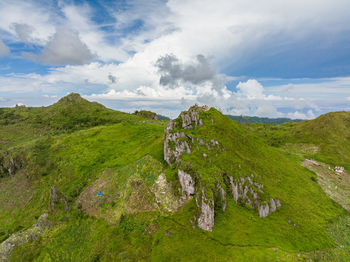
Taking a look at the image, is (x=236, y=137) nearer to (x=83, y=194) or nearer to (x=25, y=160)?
(x=83, y=194)

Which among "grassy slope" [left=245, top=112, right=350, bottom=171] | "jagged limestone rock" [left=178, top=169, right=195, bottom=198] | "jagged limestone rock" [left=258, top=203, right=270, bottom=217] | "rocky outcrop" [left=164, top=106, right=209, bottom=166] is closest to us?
"jagged limestone rock" [left=178, top=169, right=195, bottom=198]

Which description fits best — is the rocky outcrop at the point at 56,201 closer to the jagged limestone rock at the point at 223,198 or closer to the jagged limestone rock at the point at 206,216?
the jagged limestone rock at the point at 206,216

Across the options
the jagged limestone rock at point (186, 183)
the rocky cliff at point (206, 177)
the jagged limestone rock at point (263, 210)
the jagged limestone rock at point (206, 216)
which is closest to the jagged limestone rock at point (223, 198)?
the rocky cliff at point (206, 177)

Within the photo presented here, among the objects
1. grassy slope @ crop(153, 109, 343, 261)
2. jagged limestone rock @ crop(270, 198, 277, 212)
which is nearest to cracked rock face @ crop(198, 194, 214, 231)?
grassy slope @ crop(153, 109, 343, 261)

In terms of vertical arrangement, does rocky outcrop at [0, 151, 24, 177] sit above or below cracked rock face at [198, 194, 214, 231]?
below

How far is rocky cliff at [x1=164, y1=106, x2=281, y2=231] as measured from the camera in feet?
150

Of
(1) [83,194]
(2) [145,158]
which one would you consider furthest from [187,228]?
(1) [83,194]

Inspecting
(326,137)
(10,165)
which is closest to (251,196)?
(10,165)

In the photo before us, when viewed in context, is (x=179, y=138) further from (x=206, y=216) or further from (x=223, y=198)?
(x=206, y=216)

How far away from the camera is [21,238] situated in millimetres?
49031

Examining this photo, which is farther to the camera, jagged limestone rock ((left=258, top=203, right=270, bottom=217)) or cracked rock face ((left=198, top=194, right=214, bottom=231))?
jagged limestone rock ((left=258, top=203, right=270, bottom=217))

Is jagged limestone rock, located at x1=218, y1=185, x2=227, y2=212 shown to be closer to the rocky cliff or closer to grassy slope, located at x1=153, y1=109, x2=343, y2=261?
the rocky cliff

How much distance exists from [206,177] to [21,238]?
183 ft

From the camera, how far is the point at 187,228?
43344 millimetres
